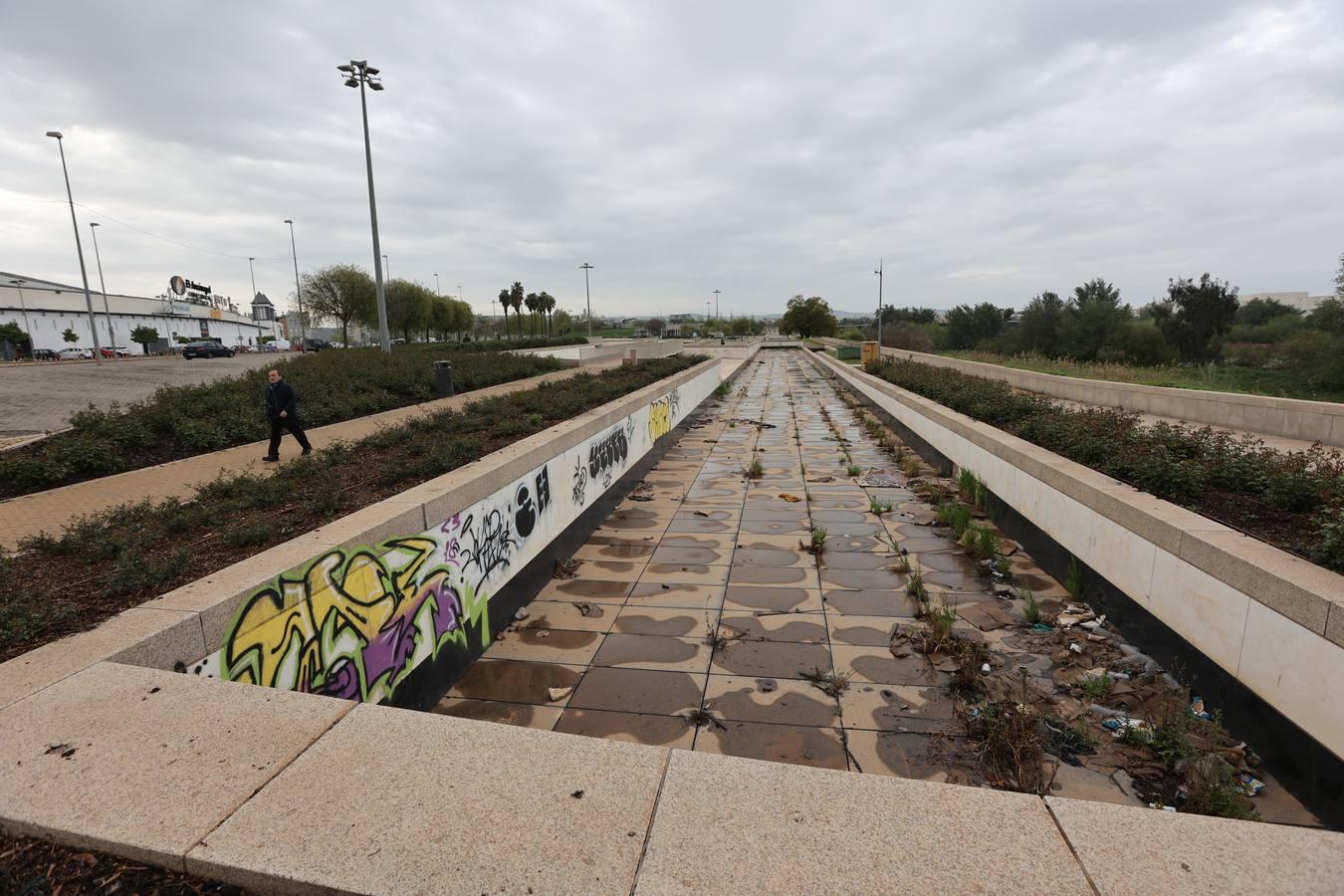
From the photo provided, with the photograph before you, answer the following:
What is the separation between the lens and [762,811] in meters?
2.17

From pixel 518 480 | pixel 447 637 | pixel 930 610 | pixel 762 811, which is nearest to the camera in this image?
pixel 762 811

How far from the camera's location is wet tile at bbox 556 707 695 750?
14.4 ft

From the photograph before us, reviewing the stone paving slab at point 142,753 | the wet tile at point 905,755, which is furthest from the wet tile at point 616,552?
the stone paving slab at point 142,753

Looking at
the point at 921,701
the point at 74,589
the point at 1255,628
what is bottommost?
the point at 921,701

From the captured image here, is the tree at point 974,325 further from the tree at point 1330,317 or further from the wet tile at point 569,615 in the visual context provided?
the wet tile at point 569,615

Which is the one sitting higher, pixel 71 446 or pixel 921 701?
pixel 71 446

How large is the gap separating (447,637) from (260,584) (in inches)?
72.2

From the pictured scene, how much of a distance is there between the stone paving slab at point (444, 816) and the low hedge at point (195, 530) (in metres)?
2.03

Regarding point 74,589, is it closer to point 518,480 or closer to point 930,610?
point 518,480

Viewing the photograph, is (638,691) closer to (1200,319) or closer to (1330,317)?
(1330,317)

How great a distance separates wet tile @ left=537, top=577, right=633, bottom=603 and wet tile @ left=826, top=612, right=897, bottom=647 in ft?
7.03

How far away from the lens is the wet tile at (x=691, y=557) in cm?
793

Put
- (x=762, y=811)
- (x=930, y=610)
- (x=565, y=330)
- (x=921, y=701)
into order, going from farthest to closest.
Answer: (x=565, y=330), (x=930, y=610), (x=921, y=701), (x=762, y=811)

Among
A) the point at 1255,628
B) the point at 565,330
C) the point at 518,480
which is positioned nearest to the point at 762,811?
the point at 1255,628
